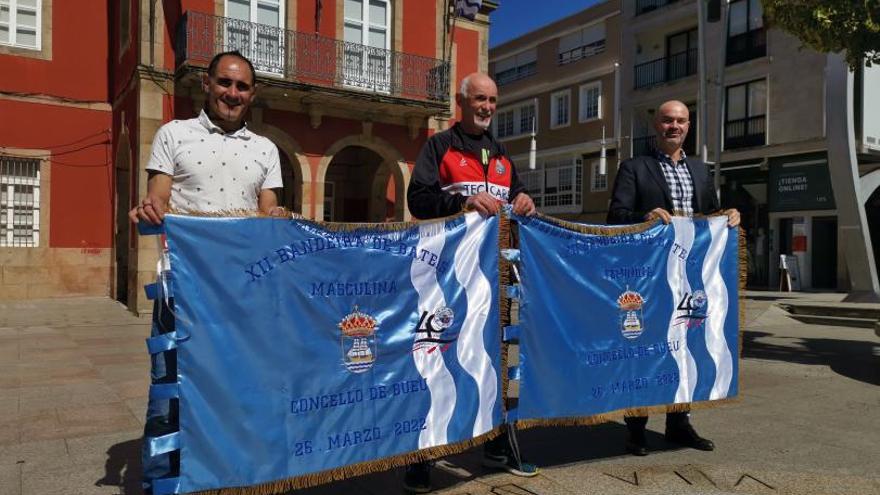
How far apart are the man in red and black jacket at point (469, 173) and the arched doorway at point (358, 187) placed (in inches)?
577

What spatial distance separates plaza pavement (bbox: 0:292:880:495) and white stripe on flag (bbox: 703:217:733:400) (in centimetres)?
42

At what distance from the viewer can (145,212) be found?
269cm

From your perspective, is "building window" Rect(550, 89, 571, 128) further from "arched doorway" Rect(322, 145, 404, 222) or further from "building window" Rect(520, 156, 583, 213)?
"arched doorway" Rect(322, 145, 404, 222)

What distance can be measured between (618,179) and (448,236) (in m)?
1.55

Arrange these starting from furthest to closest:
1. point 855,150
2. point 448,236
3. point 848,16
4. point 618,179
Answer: point 855,150 → point 848,16 → point 618,179 → point 448,236

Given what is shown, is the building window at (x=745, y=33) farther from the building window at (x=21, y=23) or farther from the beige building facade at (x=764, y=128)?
the building window at (x=21, y=23)

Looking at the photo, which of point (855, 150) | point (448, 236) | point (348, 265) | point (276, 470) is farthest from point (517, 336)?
point (855, 150)

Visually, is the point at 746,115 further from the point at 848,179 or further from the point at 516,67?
the point at 848,179

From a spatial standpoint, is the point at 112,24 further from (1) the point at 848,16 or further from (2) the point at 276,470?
(2) the point at 276,470

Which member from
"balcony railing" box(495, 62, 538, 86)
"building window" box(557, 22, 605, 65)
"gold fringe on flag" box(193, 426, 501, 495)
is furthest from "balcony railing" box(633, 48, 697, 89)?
"gold fringe on flag" box(193, 426, 501, 495)

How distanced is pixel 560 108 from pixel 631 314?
31350 mm

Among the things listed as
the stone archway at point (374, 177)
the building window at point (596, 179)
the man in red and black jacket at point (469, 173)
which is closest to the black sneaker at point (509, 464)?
the man in red and black jacket at point (469, 173)

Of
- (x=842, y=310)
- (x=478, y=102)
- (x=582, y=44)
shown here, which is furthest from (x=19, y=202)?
(x=582, y=44)

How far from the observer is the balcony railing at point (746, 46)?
81.7 ft
